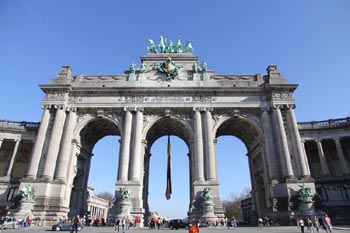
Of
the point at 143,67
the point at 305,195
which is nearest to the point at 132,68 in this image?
the point at 143,67

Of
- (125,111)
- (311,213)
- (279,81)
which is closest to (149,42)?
(125,111)

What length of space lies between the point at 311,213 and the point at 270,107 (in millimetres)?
15280

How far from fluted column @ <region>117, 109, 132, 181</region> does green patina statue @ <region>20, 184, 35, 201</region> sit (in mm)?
10645

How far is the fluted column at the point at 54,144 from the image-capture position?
3378 centimetres

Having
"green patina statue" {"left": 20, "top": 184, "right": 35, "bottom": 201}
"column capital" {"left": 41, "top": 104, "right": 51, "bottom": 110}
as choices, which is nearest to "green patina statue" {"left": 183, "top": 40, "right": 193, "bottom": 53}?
"column capital" {"left": 41, "top": 104, "right": 51, "bottom": 110}

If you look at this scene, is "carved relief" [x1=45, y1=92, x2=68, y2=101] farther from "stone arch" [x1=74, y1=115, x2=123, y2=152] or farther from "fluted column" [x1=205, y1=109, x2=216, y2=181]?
"fluted column" [x1=205, y1=109, x2=216, y2=181]

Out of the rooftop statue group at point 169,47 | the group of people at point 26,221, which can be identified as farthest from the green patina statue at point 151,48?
the group of people at point 26,221

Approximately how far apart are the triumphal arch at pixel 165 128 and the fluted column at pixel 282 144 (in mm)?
132

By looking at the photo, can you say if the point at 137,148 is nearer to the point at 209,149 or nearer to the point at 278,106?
the point at 209,149

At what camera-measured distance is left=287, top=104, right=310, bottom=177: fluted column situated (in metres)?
33.2

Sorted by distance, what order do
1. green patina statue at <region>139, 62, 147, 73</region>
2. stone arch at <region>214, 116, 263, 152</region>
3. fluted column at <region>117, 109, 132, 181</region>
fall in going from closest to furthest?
fluted column at <region>117, 109, 132, 181</region> < stone arch at <region>214, 116, 263, 152</region> < green patina statue at <region>139, 62, 147, 73</region>

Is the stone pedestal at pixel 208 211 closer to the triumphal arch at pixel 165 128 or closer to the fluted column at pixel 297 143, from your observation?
the triumphal arch at pixel 165 128

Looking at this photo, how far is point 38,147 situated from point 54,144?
2.17 metres

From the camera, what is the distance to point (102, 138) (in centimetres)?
4569
